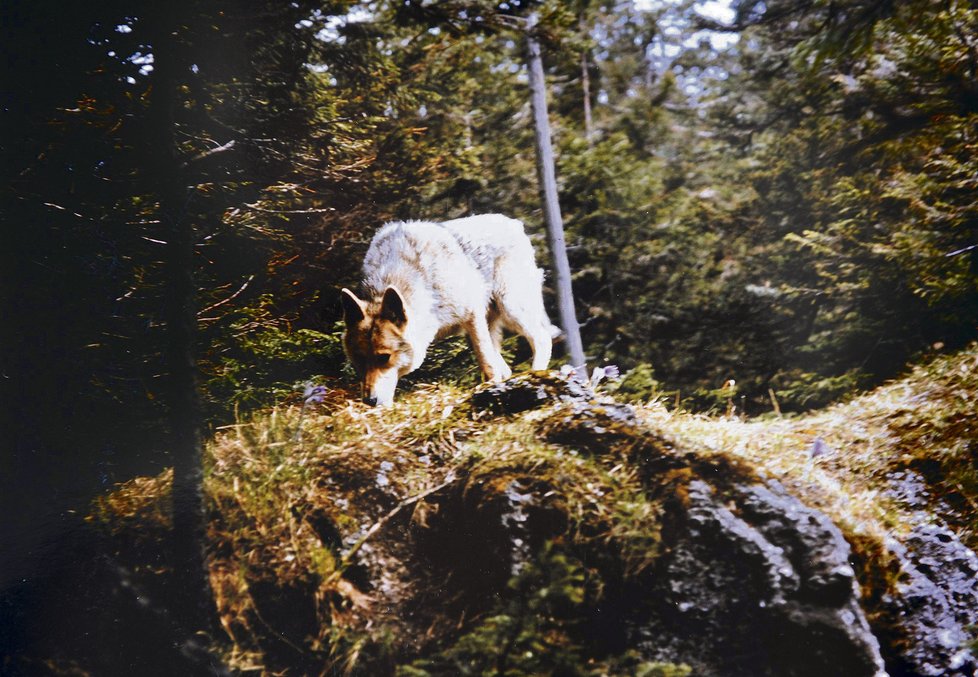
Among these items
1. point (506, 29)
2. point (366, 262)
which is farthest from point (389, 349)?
point (506, 29)

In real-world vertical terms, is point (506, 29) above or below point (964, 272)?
above

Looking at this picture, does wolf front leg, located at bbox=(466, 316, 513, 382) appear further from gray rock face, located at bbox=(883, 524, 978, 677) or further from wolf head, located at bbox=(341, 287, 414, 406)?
gray rock face, located at bbox=(883, 524, 978, 677)

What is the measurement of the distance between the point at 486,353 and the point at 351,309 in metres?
0.62

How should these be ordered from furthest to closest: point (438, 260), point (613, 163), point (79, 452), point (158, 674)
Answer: point (613, 163) < point (438, 260) < point (79, 452) < point (158, 674)

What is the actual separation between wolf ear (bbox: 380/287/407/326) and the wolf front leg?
13.8 inches

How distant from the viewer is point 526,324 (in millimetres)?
2748

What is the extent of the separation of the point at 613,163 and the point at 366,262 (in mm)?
1306

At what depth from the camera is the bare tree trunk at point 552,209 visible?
108 inches

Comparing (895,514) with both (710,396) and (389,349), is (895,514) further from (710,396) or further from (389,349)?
(389,349)

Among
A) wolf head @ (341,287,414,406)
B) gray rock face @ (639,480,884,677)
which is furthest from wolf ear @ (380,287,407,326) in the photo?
gray rock face @ (639,480,884,677)

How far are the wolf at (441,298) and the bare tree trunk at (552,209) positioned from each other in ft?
0.30

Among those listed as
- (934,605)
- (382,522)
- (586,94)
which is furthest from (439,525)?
(586,94)

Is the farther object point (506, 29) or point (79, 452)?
point (506, 29)

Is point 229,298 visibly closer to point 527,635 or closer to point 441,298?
point 441,298
